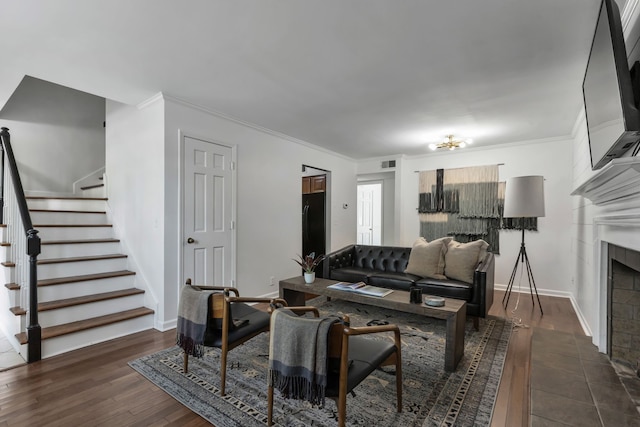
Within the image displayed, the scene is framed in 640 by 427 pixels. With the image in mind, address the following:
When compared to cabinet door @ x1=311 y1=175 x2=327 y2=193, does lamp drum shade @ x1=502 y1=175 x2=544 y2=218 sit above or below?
below

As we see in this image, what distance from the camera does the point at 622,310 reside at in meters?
2.14

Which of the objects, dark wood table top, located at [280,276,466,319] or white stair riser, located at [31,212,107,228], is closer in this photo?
dark wood table top, located at [280,276,466,319]

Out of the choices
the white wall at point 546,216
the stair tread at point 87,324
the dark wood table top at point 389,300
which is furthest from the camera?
the white wall at point 546,216

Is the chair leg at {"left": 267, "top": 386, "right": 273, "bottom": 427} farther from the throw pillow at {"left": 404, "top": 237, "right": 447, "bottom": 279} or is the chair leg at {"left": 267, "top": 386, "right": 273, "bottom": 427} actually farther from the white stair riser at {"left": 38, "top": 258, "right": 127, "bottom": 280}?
the white stair riser at {"left": 38, "top": 258, "right": 127, "bottom": 280}

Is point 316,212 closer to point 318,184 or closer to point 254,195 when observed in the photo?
point 318,184

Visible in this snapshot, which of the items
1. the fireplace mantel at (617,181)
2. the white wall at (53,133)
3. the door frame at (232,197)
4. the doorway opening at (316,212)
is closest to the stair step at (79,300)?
the door frame at (232,197)

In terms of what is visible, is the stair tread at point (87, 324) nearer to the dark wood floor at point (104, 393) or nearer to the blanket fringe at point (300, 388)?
the dark wood floor at point (104, 393)

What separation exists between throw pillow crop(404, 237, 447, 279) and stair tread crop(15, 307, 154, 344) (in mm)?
3128

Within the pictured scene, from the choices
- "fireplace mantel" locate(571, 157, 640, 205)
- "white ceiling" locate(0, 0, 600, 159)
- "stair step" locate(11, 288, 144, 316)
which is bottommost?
"stair step" locate(11, 288, 144, 316)

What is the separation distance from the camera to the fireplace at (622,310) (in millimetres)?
2053

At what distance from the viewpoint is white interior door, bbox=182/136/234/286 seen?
11.3 ft

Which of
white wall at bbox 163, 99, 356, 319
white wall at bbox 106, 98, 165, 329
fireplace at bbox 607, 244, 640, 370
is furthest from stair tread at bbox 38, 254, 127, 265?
fireplace at bbox 607, 244, 640, 370

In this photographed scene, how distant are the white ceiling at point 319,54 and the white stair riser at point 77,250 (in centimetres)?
168

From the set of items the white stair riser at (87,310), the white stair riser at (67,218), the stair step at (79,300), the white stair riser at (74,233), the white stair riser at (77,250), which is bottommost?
the white stair riser at (87,310)
